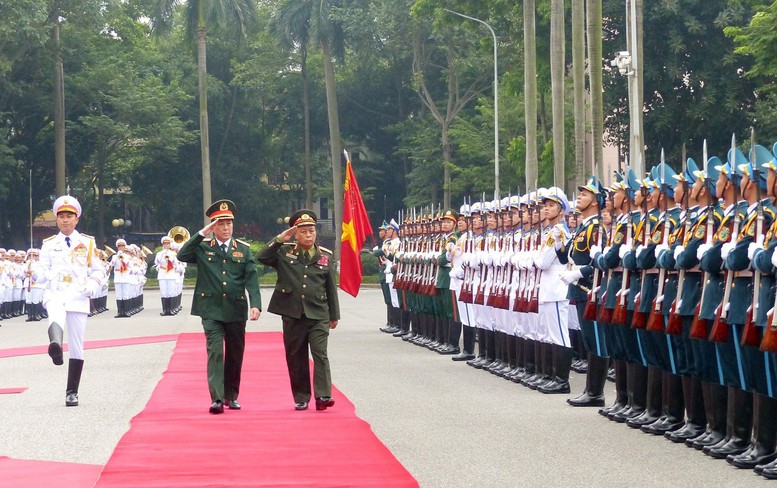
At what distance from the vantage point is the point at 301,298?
13742 mm

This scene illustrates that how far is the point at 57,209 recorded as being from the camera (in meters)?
14.4

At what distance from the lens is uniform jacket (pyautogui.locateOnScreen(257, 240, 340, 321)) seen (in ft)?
45.1

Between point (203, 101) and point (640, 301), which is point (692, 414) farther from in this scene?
point (203, 101)

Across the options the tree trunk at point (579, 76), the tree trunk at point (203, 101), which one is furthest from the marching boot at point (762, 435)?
the tree trunk at point (203, 101)

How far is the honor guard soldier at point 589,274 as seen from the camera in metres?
12.8

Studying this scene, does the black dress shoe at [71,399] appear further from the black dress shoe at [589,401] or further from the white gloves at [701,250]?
the white gloves at [701,250]

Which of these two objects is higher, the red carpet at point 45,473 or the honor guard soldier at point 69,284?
the honor guard soldier at point 69,284

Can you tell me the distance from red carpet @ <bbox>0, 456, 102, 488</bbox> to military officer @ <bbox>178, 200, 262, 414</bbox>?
3353 mm

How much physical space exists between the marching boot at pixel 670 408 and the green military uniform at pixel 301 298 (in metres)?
3.42

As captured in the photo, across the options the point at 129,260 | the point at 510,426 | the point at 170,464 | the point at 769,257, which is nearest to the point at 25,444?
the point at 170,464

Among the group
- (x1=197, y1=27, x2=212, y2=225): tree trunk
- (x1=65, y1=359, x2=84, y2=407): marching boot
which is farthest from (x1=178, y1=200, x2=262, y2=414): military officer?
(x1=197, y1=27, x2=212, y2=225): tree trunk

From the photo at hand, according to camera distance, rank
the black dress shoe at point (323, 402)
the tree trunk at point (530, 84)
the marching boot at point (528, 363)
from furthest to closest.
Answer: the tree trunk at point (530, 84), the marching boot at point (528, 363), the black dress shoe at point (323, 402)

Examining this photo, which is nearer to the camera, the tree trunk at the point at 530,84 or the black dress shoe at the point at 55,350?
the black dress shoe at the point at 55,350

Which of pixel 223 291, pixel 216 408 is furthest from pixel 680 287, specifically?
pixel 223 291
